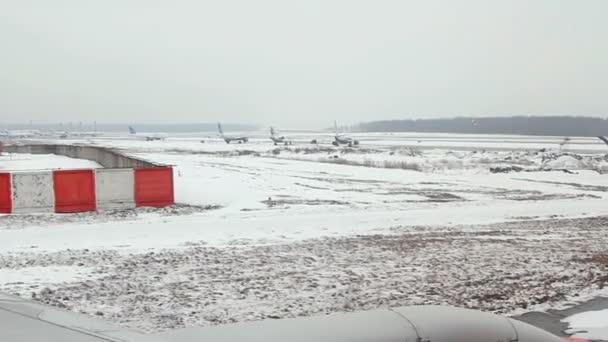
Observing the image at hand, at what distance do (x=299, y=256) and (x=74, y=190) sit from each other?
8.90m

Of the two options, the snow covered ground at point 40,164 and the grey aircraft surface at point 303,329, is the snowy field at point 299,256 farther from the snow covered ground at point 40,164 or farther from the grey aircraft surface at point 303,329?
the snow covered ground at point 40,164

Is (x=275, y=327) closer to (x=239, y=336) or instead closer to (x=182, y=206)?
(x=239, y=336)

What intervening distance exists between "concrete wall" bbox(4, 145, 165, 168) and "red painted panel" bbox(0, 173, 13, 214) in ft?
18.0

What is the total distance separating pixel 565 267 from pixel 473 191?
1521 cm

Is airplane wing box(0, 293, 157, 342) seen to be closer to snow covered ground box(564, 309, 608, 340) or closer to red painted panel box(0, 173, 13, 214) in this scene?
snow covered ground box(564, 309, 608, 340)

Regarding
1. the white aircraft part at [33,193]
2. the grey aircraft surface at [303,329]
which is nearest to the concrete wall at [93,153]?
the white aircraft part at [33,193]

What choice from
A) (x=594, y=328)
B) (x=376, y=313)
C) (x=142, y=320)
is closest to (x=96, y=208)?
(x=142, y=320)

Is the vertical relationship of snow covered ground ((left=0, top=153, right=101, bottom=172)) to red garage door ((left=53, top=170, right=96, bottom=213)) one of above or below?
below

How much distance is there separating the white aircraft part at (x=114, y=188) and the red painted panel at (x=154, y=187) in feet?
0.65

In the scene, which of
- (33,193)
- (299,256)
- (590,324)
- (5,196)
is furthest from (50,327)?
(5,196)

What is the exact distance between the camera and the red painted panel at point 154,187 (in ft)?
57.1

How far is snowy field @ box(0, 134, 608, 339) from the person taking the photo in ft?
24.4

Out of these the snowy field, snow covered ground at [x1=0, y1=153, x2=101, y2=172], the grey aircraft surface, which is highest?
the grey aircraft surface

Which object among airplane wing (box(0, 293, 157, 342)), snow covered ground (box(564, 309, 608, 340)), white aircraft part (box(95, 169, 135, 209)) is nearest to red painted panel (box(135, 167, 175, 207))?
white aircraft part (box(95, 169, 135, 209))
